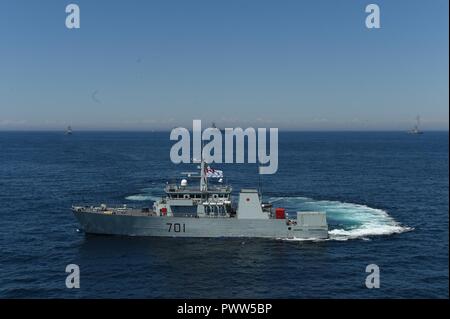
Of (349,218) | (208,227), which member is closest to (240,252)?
(208,227)

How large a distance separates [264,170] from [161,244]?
232 ft

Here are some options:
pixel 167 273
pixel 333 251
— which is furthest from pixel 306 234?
pixel 167 273

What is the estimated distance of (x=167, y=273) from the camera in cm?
5356

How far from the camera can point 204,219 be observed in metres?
67.4

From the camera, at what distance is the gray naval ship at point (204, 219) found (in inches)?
2633

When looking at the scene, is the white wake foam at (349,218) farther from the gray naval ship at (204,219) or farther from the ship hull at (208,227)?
the gray naval ship at (204,219)

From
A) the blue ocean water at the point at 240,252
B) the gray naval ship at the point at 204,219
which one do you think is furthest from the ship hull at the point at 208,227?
the blue ocean water at the point at 240,252

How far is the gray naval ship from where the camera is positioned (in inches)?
2633

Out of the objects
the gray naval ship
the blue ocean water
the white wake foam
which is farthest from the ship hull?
the white wake foam

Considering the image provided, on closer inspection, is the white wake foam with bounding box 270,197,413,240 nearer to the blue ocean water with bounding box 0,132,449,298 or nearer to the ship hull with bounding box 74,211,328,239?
the blue ocean water with bounding box 0,132,449,298
